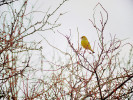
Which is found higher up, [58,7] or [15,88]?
[58,7]

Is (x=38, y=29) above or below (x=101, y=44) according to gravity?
above

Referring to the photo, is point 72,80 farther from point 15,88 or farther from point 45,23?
point 45,23

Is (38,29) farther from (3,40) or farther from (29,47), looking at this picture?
(3,40)

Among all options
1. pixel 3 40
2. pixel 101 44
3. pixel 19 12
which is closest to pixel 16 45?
pixel 3 40

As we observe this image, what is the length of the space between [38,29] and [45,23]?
0.60ft

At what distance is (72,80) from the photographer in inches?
96.9

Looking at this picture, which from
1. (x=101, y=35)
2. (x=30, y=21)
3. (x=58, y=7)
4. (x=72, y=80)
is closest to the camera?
(x=101, y=35)

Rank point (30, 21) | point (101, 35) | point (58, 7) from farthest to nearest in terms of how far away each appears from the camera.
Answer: point (30, 21), point (58, 7), point (101, 35)

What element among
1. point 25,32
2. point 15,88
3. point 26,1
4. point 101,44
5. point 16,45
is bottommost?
point 15,88

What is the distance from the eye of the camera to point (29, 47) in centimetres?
259

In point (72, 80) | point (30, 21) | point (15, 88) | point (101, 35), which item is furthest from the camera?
point (30, 21)

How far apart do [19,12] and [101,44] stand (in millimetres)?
1609

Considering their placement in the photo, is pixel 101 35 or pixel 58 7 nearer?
pixel 101 35

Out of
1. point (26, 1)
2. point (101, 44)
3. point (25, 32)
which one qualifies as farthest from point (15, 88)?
point (101, 44)
